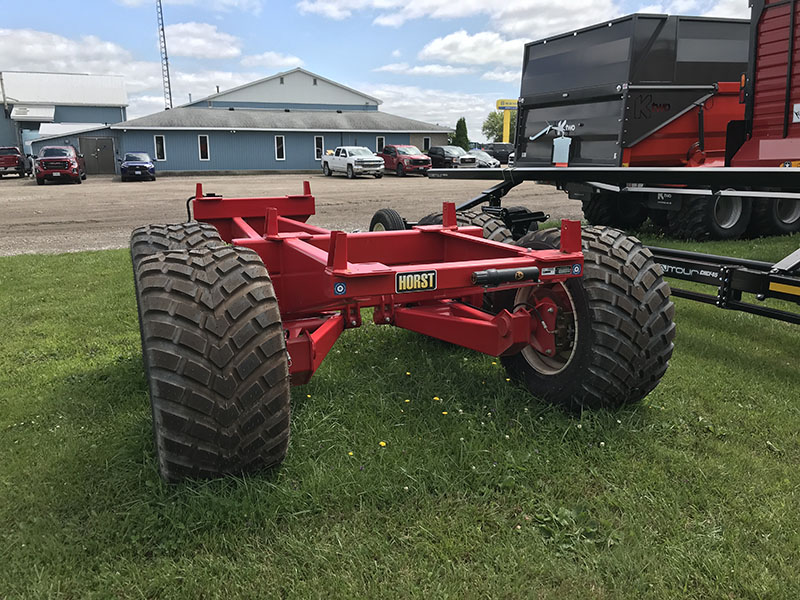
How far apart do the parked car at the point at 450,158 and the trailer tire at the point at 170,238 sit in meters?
34.0

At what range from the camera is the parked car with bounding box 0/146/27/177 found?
112ft

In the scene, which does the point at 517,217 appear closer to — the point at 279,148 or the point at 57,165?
the point at 57,165

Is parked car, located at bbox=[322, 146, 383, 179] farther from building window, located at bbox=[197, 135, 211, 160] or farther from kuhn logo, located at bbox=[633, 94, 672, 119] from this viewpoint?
kuhn logo, located at bbox=[633, 94, 672, 119]

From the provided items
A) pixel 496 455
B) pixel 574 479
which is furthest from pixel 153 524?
pixel 574 479

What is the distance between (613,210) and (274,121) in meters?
36.0

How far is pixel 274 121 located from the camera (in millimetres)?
43094

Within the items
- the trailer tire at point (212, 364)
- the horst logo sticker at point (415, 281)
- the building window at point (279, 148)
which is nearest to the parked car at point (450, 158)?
the building window at point (279, 148)

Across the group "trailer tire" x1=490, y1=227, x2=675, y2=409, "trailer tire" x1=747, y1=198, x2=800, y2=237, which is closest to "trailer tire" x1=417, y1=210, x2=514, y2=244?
"trailer tire" x1=490, y1=227, x2=675, y2=409

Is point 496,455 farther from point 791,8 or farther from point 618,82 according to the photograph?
point 618,82

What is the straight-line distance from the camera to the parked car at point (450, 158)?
37.2 metres

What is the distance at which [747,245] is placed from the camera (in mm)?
9156

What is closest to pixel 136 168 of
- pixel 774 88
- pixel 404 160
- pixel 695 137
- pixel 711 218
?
pixel 404 160

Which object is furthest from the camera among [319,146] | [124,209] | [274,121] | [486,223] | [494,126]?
[494,126]

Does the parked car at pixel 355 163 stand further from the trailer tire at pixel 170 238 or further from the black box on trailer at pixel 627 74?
the trailer tire at pixel 170 238
